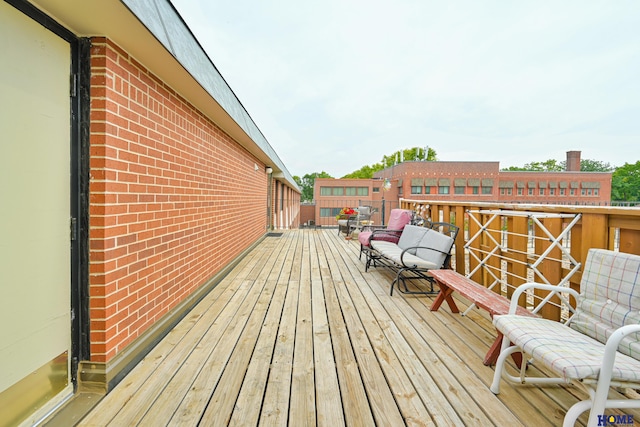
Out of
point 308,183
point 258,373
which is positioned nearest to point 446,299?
point 258,373

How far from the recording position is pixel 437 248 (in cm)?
349

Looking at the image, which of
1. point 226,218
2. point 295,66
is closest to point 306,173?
point 295,66

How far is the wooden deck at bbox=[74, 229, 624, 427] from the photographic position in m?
1.42

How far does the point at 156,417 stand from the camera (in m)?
1.40

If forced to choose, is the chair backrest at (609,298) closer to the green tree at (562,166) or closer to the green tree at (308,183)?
the green tree at (308,183)

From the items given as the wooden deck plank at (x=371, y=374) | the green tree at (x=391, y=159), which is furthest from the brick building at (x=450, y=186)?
the wooden deck plank at (x=371, y=374)

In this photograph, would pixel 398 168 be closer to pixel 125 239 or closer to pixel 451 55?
pixel 451 55

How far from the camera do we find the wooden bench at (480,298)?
74.4 inches

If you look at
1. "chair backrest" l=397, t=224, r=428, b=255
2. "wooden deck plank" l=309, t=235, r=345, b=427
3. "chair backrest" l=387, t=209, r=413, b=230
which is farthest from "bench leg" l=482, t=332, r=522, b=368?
"chair backrest" l=387, t=209, r=413, b=230

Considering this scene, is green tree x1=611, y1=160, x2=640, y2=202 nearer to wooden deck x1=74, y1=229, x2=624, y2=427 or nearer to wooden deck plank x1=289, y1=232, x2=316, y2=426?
wooden deck x1=74, y1=229, x2=624, y2=427

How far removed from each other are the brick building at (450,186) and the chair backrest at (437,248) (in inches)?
1152

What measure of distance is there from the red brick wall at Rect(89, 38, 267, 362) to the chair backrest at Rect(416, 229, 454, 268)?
2.74 metres

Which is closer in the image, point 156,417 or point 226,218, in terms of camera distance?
point 156,417

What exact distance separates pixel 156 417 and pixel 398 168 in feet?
124
